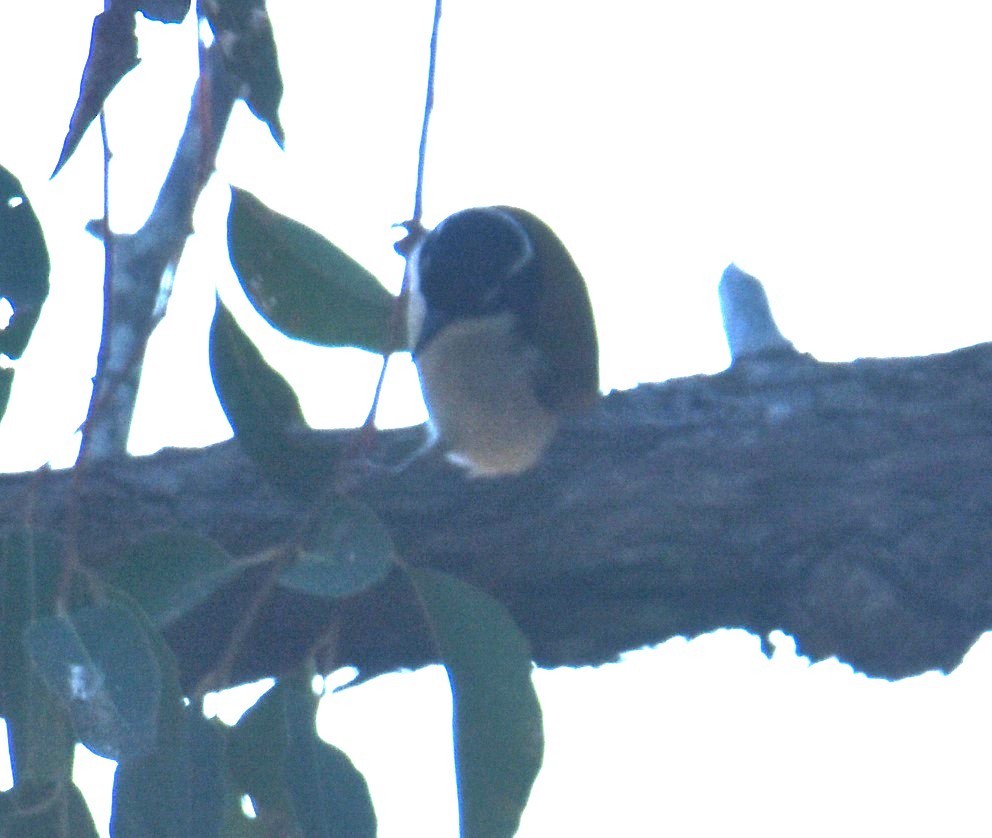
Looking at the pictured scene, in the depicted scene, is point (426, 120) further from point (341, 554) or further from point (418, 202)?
point (341, 554)

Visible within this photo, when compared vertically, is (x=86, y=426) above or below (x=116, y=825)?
above

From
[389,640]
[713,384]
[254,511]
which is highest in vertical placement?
[713,384]

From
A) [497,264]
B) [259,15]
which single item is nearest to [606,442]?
[497,264]

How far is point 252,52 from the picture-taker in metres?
1.18

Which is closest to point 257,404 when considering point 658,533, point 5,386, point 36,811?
point 5,386

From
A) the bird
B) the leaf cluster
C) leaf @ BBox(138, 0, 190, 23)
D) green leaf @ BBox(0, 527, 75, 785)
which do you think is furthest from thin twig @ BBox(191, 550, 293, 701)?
leaf @ BBox(138, 0, 190, 23)

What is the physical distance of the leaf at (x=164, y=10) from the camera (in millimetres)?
1124

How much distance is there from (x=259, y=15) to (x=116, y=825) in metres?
0.60

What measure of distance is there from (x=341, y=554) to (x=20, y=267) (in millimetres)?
368

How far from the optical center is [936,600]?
1588 millimetres

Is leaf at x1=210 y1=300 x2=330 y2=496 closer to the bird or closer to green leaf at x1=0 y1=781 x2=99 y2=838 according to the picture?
the bird

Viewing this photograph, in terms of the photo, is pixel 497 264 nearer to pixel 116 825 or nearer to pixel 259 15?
pixel 259 15

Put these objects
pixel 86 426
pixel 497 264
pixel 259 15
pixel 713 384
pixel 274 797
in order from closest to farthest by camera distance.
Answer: pixel 86 426
pixel 259 15
pixel 274 797
pixel 497 264
pixel 713 384

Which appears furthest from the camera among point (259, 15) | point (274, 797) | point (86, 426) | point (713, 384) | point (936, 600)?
point (713, 384)
